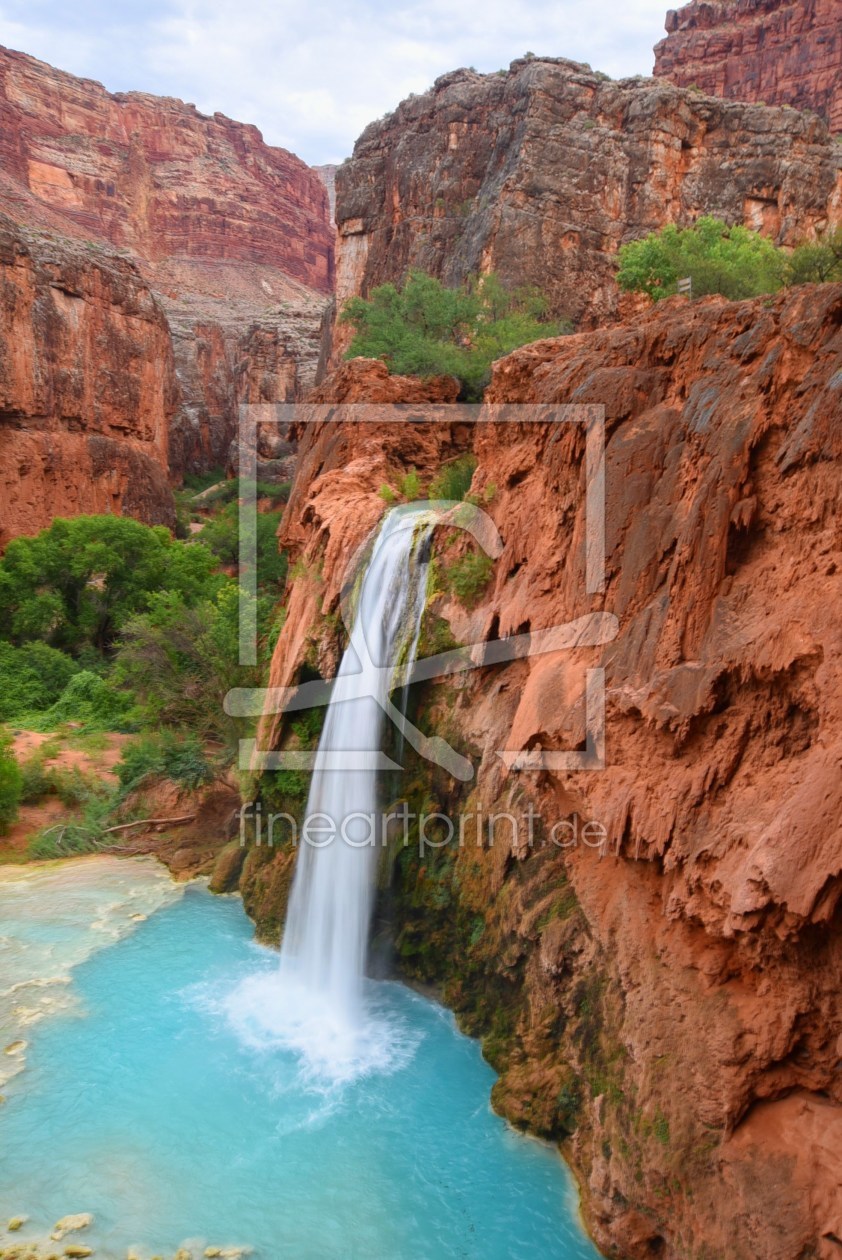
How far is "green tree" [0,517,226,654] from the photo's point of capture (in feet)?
89.2

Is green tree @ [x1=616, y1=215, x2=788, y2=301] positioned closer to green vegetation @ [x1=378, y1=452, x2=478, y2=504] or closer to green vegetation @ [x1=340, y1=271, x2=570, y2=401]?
green vegetation @ [x1=340, y1=271, x2=570, y2=401]

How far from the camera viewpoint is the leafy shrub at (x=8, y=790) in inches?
669

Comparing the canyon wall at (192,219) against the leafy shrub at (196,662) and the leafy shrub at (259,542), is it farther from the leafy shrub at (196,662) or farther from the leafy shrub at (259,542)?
the leafy shrub at (196,662)

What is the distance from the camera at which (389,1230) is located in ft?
24.6

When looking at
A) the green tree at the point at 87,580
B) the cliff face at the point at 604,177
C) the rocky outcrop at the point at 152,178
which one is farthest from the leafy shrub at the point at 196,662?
the rocky outcrop at the point at 152,178

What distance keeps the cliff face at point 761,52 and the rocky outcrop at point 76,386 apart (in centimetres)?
3391

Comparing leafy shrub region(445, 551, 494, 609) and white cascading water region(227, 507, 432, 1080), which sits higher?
leafy shrub region(445, 551, 494, 609)

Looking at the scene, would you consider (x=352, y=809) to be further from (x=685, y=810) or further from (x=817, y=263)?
(x=817, y=263)

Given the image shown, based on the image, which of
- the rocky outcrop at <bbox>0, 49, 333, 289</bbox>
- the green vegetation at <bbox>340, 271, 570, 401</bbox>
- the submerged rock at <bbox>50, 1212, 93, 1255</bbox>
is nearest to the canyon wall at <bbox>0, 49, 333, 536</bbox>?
the rocky outcrop at <bbox>0, 49, 333, 289</bbox>

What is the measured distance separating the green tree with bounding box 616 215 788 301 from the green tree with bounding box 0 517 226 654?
14.8 metres

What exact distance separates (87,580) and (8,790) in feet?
40.6

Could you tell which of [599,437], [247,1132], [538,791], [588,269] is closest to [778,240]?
[588,269]

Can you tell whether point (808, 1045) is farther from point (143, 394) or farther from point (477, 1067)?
point (143, 394)

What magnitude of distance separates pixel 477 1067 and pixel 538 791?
315 centimetres
